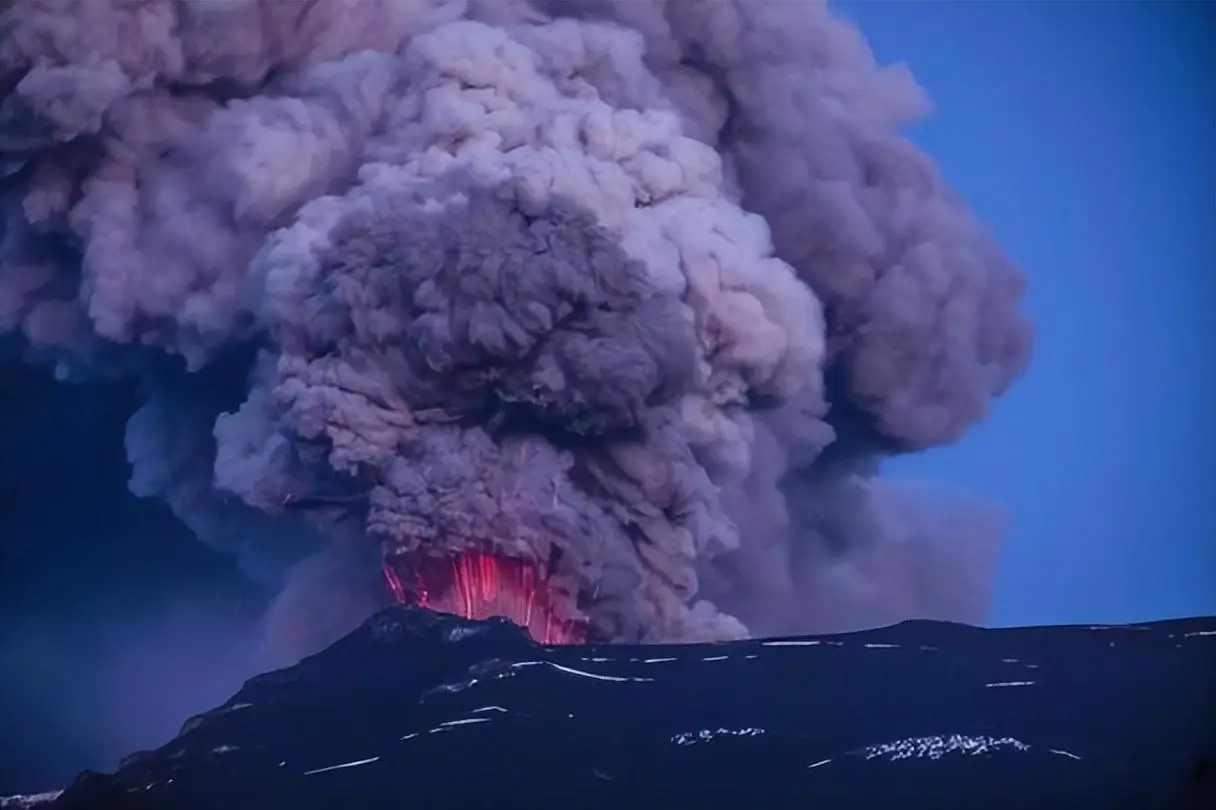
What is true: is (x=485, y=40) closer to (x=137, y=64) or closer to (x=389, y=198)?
(x=389, y=198)

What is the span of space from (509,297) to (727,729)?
2.74 metres

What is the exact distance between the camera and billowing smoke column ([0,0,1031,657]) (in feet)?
27.0

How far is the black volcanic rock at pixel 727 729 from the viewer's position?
715 centimetres

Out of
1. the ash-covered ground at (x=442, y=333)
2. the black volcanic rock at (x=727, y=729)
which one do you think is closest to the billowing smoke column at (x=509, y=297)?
the ash-covered ground at (x=442, y=333)

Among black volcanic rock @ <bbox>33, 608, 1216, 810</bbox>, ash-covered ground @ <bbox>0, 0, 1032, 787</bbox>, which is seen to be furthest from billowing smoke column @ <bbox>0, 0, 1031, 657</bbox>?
black volcanic rock @ <bbox>33, 608, 1216, 810</bbox>

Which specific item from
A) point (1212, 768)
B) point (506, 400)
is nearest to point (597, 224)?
point (506, 400)

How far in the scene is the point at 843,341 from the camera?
31.2 feet

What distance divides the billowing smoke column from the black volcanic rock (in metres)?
0.35

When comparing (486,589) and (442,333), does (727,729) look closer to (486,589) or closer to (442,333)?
(486,589)

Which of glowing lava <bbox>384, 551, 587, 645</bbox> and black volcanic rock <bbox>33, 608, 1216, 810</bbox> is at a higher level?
glowing lava <bbox>384, 551, 587, 645</bbox>

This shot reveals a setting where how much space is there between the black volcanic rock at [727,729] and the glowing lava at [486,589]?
0.36m

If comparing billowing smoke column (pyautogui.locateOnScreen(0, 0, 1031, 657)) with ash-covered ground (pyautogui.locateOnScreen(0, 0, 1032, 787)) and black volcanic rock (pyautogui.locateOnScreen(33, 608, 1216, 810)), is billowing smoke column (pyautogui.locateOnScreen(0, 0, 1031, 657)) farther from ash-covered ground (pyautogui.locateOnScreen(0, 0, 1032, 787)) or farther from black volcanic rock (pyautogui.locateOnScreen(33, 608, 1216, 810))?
black volcanic rock (pyautogui.locateOnScreen(33, 608, 1216, 810))

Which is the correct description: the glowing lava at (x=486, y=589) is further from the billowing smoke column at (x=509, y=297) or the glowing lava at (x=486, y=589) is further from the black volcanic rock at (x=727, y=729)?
the black volcanic rock at (x=727, y=729)

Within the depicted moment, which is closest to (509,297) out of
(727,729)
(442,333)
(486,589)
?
(442,333)
